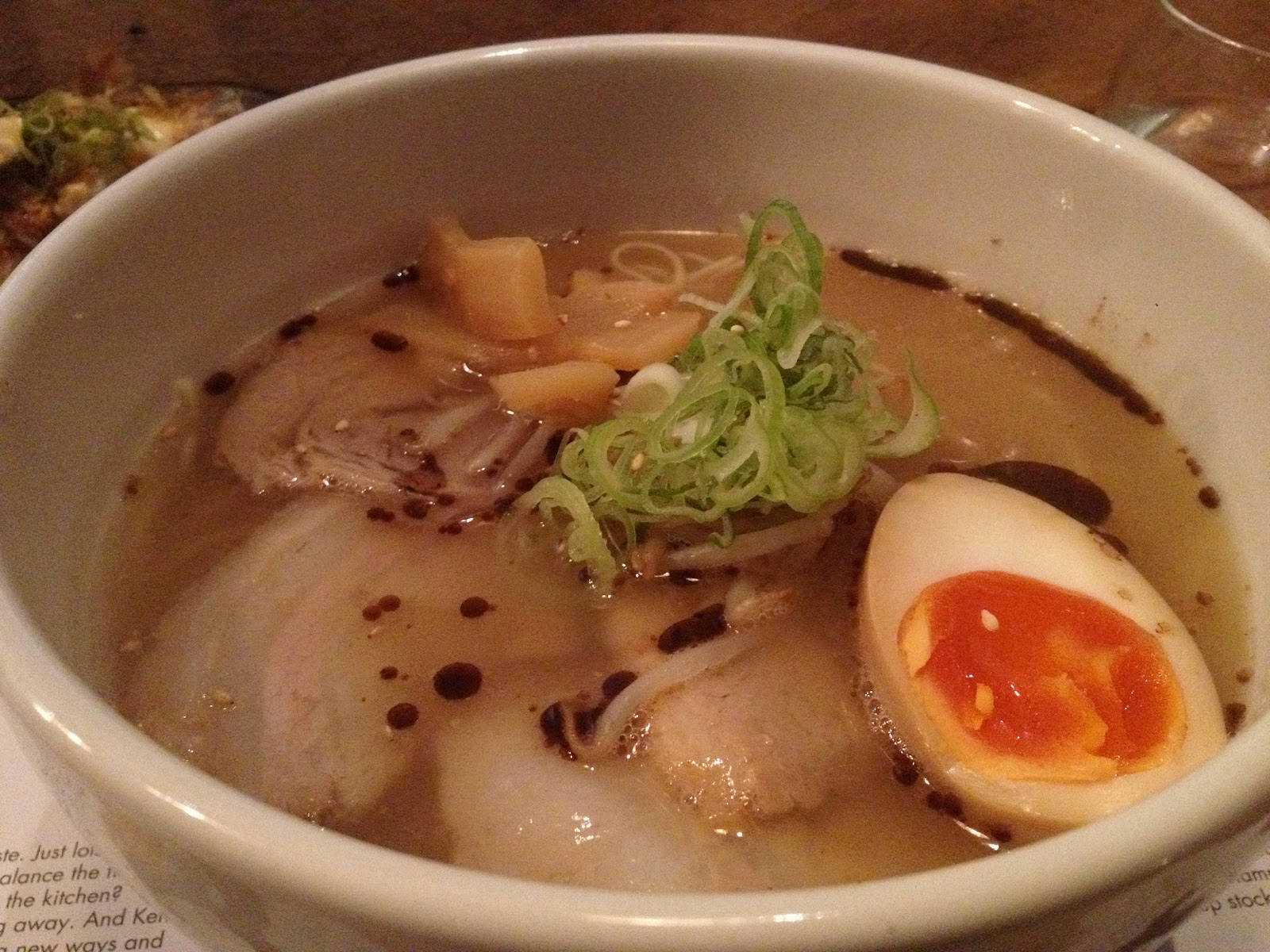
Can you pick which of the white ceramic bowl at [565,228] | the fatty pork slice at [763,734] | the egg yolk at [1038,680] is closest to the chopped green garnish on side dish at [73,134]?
the white ceramic bowl at [565,228]

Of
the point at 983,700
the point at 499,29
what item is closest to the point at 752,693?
the point at 983,700

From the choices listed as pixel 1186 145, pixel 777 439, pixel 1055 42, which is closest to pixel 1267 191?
pixel 1186 145

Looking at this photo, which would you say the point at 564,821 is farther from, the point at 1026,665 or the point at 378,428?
the point at 378,428

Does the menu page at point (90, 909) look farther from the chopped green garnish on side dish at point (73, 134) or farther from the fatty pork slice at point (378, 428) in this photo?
the chopped green garnish on side dish at point (73, 134)

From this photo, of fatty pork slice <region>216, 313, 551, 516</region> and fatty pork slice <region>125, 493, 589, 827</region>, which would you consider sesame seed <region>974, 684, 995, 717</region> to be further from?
fatty pork slice <region>216, 313, 551, 516</region>

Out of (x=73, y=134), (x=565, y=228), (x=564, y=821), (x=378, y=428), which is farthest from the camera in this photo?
(x=73, y=134)

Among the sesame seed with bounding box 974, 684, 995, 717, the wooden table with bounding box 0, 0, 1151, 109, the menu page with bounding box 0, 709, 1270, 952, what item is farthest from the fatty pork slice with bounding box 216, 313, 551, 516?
the wooden table with bounding box 0, 0, 1151, 109
